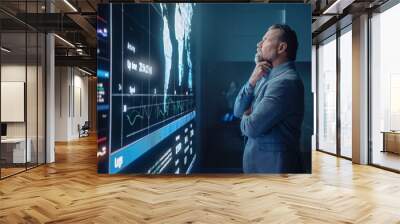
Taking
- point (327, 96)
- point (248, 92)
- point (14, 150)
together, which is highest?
point (327, 96)

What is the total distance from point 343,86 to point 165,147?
18.8 ft

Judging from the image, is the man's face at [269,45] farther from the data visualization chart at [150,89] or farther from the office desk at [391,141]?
the office desk at [391,141]

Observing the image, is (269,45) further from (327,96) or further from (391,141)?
(327,96)

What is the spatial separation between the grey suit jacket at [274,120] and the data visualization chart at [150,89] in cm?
98

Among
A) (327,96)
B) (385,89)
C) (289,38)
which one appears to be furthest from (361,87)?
(289,38)

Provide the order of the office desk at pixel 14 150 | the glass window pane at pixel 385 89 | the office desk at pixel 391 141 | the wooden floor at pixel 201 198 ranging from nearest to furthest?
1. the wooden floor at pixel 201 198
2. the glass window pane at pixel 385 89
3. the office desk at pixel 391 141
4. the office desk at pixel 14 150

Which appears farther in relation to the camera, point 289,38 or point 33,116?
point 33,116

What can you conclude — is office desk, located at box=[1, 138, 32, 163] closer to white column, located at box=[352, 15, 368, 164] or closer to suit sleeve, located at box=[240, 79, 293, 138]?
suit sleeve, located at box=[240, 79, 293, 138]

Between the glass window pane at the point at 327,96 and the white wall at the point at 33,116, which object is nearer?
the white wall at the point at 33,116

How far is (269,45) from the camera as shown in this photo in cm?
619

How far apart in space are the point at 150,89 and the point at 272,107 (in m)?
2.09

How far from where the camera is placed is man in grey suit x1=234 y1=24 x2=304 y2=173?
6.02 metres

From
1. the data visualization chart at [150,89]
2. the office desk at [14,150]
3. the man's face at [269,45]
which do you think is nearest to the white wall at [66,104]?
the office desk at [14,150]

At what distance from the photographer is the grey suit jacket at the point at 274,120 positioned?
601cm
